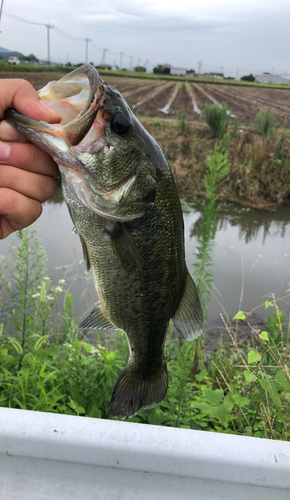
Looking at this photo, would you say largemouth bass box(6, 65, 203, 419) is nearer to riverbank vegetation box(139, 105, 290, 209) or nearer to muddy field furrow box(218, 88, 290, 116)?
riverbank vegetation box(139, 105, 290, 209)

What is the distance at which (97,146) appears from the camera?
3.36 feet

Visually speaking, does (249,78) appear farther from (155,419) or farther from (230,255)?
(155,419)

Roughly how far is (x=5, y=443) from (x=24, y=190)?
1.04 metres

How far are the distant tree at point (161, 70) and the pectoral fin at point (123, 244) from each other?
207ft

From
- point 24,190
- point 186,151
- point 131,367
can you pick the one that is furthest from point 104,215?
point 186,151

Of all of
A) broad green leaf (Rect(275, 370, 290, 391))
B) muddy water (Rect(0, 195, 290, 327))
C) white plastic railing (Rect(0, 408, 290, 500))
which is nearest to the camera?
white plastic railing (Rect(0, 408, 290, 500))

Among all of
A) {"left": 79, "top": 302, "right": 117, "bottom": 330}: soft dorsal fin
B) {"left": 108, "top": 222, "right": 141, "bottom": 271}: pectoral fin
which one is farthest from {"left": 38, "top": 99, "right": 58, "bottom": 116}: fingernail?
{"left": 79, "top": 302, "right": 117, "bottom": 330}: soft dorsal fin

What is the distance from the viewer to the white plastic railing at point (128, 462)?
4.69 feet

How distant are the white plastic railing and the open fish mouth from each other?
3.75ft

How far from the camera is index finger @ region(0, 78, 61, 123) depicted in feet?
3.27

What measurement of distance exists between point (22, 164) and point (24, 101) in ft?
0.65

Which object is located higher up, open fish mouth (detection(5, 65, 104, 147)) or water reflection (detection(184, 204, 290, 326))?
open fish mouth (detection(5, 65, 104, 147))

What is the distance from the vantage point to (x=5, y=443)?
4.83 ft

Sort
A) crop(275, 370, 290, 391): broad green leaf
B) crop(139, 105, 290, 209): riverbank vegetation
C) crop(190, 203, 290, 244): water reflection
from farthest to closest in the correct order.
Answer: crop(139, 105, 290, 209): riverbank vegetation, crop(190, 203, 290, 244): water reflection, crop(275, 370, 290, 391): broad green leaf
